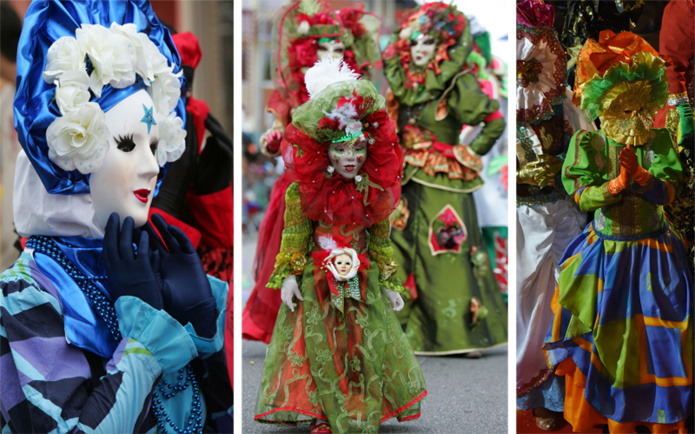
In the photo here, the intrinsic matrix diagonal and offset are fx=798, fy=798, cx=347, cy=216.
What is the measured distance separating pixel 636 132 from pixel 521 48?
0.68 m

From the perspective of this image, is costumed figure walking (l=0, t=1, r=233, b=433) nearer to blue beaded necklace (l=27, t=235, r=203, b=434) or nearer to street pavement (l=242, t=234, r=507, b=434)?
blue beaded necklace (l=27, t=235, r=203, b=434)

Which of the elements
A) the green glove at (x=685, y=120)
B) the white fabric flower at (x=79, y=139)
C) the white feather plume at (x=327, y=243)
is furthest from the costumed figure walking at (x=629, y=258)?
the white fabric flower at (x=79, y=139)

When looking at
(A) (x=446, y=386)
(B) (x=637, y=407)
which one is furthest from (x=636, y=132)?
(A) (x=446, y=386)

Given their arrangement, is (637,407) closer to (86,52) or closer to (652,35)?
(652,35)

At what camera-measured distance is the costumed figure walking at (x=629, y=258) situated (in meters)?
3.37

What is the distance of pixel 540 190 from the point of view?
3.70 metres

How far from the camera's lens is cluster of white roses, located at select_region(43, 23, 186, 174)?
245 cm

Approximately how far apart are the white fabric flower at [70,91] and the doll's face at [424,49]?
316 centimetres

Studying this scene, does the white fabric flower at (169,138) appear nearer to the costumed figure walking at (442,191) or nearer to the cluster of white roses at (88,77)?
the cluster of white roses at (88,77)

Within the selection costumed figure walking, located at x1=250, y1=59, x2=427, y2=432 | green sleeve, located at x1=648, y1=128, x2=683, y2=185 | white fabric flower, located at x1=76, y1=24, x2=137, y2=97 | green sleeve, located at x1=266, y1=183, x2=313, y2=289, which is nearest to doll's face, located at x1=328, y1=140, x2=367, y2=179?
costumed figure walking, located at x1=250, y1=59, x2=427, y2=432

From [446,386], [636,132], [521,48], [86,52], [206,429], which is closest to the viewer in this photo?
[86,52]

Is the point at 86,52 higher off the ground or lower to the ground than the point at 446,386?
higher

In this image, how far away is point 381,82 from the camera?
5.54 meters
